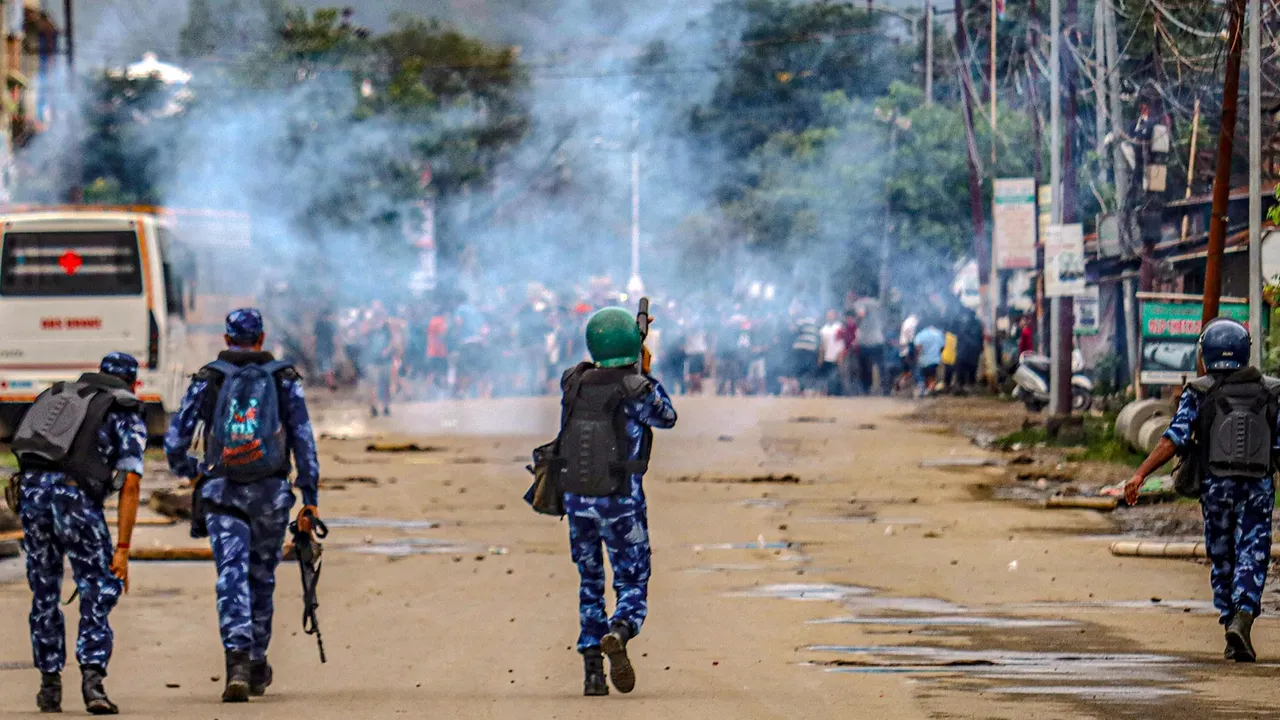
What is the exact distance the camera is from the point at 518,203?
2389 inches

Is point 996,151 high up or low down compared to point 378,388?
up

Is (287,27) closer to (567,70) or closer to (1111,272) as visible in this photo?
(567,70)

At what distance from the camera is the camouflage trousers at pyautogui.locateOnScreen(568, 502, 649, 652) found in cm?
918

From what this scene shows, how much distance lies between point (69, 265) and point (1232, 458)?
19792mm

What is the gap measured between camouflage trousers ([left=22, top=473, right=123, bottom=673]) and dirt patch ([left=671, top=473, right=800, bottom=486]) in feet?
41.7

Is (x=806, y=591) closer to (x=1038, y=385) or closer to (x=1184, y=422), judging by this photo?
(x=1184, y=422)

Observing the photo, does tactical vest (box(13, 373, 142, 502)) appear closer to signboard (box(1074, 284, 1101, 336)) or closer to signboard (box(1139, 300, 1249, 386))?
signboard (box(1139, 300, 1249, 386))

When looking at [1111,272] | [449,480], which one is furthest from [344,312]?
[449,480]

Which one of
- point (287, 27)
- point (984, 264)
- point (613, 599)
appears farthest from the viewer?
point (287, 27)

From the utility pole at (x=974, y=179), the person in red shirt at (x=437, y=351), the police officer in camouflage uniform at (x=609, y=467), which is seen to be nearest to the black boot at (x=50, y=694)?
the police officer in camouflage uniform at (x=609, y=467)

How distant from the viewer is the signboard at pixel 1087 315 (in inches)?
1180

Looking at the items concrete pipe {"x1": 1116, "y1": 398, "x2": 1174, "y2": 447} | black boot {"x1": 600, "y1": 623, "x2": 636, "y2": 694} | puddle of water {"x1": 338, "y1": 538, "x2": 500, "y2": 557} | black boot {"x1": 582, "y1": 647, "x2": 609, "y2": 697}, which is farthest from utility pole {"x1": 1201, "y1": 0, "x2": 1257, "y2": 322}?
black boot {"x1": 600, "y1": 623, "x2": 636, "y2": 694}

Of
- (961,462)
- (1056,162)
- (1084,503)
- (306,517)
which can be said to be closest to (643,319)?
(306,517)

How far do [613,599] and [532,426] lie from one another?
18.5 metres
